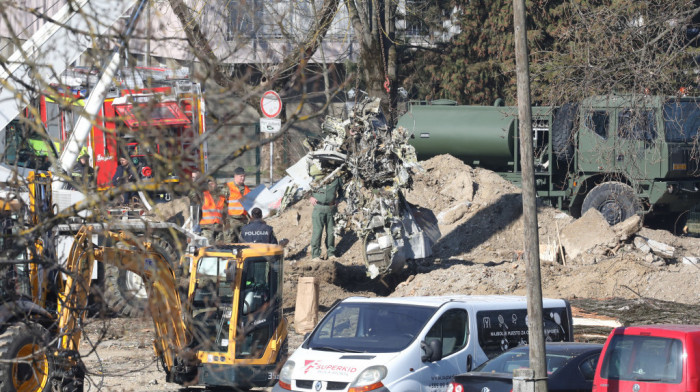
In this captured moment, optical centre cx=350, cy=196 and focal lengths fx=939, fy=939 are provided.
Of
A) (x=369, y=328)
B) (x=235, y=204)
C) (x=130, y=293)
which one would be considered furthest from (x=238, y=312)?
(x=235, y=204)

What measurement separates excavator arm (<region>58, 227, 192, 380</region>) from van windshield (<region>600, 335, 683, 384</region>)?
4.09m

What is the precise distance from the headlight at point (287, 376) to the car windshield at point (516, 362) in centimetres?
200

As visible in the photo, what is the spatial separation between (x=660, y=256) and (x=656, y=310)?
145 inches

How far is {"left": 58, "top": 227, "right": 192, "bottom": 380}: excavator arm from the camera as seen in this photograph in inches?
238

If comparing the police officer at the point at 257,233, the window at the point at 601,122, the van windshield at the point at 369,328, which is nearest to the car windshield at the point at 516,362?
the van windshield at the point at 369,328

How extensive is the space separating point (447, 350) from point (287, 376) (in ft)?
5.88

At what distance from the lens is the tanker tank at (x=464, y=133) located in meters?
24.1

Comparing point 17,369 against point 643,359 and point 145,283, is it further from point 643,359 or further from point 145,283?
point 643,359

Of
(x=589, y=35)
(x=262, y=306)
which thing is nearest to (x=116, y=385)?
(x=262, y=306)

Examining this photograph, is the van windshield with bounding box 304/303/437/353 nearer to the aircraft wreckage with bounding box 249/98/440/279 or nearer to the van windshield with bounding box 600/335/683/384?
the van windshield with bounding box 600/335/683/384

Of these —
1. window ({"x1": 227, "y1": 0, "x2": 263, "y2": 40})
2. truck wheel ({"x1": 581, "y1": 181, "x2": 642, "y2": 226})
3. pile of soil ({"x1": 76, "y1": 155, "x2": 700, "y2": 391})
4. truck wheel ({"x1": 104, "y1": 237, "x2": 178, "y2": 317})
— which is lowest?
pile of soil ({"x1": 76, "y1": 155, "x2": 700, "y2": 391})

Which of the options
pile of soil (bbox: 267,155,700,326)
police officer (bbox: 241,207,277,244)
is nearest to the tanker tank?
pile of soil (bbox: 267,155,700,326)

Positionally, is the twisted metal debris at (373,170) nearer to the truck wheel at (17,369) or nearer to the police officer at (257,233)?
the police officer at (257,233)

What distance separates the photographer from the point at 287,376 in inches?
402
